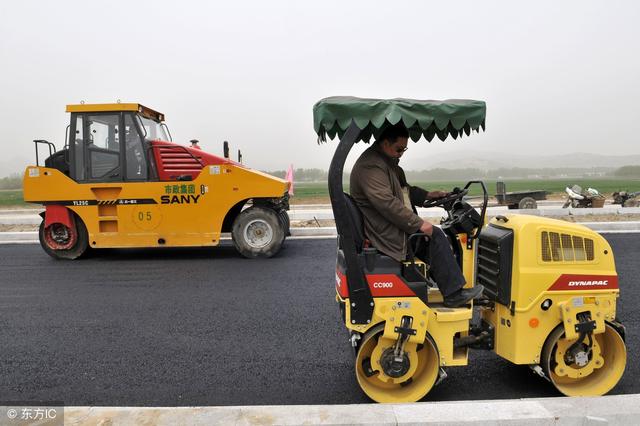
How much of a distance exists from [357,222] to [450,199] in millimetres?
896

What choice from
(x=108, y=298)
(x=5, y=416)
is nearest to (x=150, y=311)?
(x=108, y=298)

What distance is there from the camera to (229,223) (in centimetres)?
945

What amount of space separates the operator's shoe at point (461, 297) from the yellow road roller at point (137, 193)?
18.1 feet

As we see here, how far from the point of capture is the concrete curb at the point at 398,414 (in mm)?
2703

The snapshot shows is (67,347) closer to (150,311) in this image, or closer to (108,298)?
(150,311)

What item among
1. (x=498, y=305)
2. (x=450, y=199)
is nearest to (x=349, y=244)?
(x=450, y=199)

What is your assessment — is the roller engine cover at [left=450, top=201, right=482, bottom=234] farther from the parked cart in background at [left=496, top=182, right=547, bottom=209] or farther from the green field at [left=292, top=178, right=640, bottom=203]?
the green field at [left=292, top=178, right=640, bottom=203]

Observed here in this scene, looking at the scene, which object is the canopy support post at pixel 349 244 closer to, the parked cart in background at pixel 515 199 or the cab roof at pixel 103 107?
the cab roof at pixel 103 107

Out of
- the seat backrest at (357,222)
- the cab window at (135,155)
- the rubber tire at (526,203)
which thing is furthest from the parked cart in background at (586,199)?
the seat backrest at (357,222)

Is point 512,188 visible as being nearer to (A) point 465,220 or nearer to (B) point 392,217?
(A) point 465,220

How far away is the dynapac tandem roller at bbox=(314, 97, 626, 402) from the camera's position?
10.5 feet

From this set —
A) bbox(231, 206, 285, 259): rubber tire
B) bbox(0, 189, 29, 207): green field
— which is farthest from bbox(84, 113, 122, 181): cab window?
bbox(0, 189, 29, 207): green field

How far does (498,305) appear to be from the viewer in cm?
342

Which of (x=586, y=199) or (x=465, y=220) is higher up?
(x=465, y=220)
